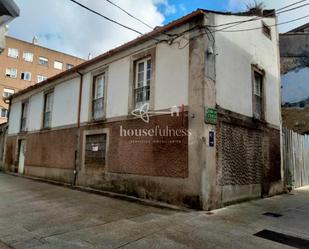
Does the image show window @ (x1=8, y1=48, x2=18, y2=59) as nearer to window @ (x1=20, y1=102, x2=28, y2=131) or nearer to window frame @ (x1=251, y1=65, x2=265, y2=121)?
window @ (x1=20, y1=102, x2=28, y2=131)

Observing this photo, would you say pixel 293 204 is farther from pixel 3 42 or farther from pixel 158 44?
pixel 3 42

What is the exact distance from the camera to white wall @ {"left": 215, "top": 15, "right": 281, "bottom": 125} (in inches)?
341

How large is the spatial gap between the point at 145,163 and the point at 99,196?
205 centimetres

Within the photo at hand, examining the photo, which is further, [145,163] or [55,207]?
[145,163]

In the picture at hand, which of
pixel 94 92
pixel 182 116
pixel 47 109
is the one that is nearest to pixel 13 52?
pixel 47 109

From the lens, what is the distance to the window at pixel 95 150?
11.0 meters

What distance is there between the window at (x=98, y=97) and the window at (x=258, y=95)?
5943 mm

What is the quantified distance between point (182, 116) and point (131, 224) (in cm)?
351

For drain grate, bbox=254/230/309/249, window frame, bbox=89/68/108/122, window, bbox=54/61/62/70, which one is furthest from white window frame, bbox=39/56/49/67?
drain grate, bbox=254/230/309/249

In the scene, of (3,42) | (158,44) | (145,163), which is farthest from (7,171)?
(3,42)

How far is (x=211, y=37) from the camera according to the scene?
326 inches

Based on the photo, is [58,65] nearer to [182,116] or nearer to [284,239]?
[182,116]

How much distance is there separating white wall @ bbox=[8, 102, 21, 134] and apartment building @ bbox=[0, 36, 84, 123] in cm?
1551

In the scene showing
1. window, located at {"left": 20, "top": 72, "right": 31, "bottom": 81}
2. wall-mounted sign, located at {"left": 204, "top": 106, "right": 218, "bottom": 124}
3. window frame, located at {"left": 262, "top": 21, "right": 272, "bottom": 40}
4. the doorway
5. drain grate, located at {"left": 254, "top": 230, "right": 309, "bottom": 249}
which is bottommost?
drain grate, located at {"left": 254, "top": 230, "right": 309, "bottom": 249}
